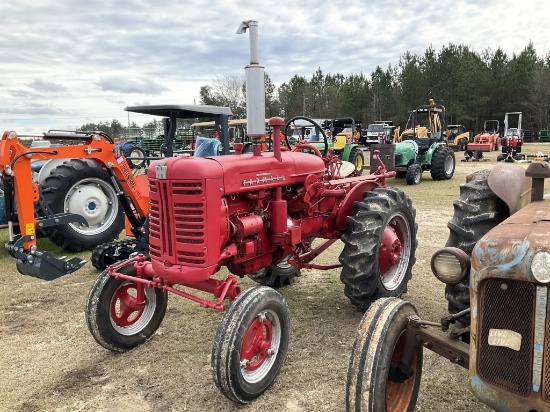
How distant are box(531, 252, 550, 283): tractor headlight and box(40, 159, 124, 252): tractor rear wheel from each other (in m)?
6.03

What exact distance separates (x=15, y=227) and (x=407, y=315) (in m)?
4.90

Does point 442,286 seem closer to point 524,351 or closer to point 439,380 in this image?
point 439,380

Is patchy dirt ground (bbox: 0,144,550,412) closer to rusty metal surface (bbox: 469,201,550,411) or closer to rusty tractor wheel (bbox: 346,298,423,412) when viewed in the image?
rusty tractor wheel (bbox: 346,298,423,412)

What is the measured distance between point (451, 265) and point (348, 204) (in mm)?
2056

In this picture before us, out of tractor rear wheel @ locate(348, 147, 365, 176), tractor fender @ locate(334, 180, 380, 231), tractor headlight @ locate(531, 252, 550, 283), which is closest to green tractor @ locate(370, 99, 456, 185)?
tractor rear wheel @ locate(348, 147, 365, 176)

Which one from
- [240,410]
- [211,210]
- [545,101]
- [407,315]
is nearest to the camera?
[407,315]

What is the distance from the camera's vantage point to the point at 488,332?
181cm

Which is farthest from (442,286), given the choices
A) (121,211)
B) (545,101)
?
(545,101)

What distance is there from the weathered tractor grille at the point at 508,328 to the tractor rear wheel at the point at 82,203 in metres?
5.85

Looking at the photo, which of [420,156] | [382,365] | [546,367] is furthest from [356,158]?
[546,367]

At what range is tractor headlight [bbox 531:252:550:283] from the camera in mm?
1619

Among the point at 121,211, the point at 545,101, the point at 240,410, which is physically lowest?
the point at 240,410

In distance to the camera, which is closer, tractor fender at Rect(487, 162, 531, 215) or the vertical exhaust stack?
tractor fender at Rect(487, 162, 531, 215)

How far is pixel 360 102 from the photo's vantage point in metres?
46.7
